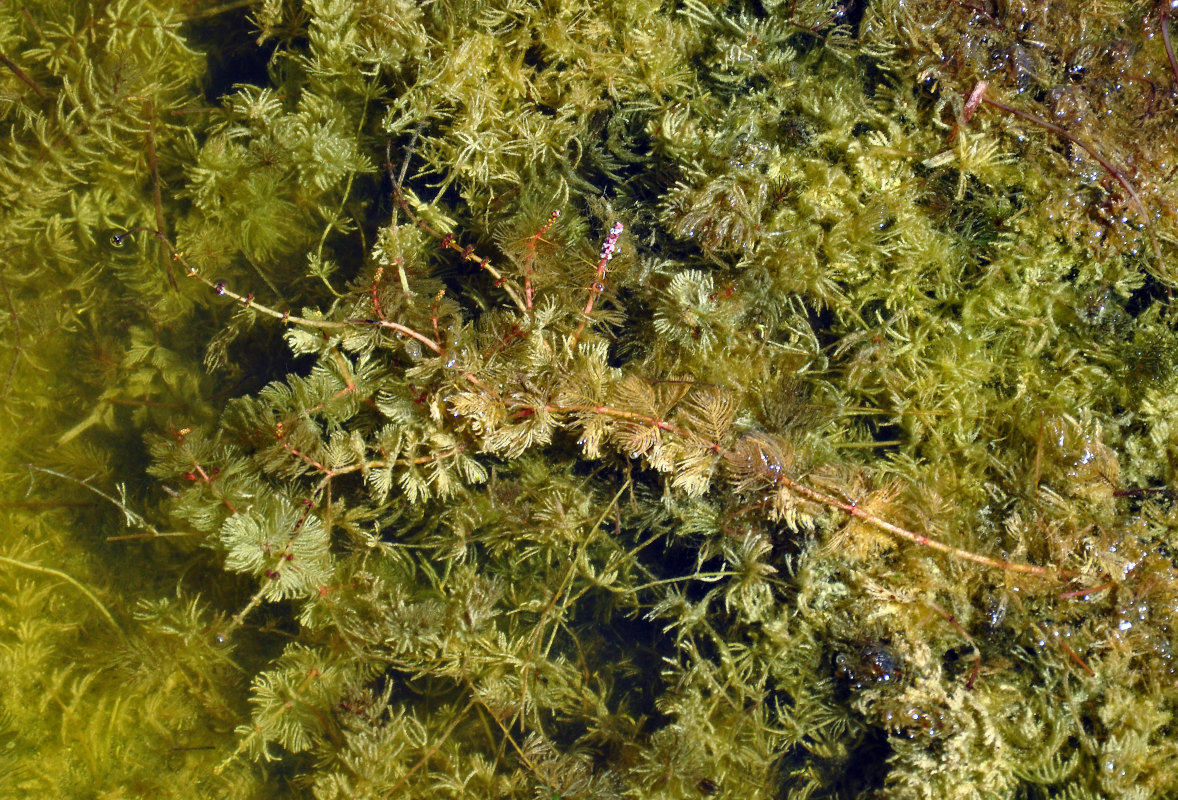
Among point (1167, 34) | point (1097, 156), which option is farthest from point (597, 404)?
point (1167, 34)

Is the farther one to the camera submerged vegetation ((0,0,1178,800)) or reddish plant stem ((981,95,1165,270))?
reddish plant stem ((981,95,1165,270))

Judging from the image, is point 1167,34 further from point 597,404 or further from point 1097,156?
point 597,404

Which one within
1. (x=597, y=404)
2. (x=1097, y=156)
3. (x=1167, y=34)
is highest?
(x=1167, y=34)

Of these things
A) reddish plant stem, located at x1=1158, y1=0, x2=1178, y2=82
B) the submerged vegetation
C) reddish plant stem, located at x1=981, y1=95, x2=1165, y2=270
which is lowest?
the submerged vegetation

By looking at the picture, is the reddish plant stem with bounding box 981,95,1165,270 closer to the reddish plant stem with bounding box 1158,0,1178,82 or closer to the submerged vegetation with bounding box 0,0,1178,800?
the submerged vegetation with bounding box 0,0,1178,800

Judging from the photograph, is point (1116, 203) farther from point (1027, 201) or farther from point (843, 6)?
point (843, 6)

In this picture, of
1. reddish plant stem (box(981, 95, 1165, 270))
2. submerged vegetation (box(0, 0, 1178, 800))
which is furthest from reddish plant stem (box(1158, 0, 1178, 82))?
reddish plant stem (box(981, 95, 1165, 270))

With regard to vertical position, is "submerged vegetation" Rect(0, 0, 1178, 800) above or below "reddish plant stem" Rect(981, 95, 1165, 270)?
below

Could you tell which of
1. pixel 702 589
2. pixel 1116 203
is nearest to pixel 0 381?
pixel 702 589
